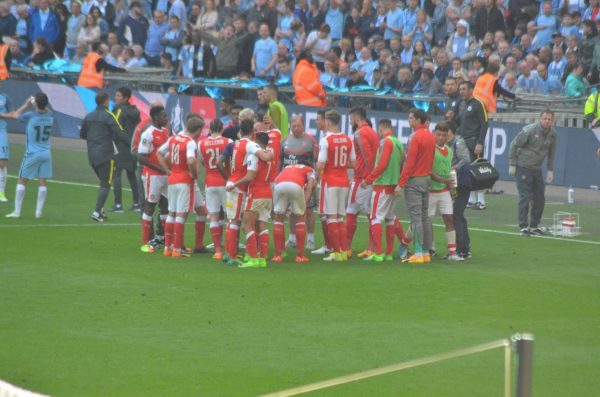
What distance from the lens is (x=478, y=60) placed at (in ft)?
84.7

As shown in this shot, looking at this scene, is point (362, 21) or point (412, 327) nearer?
point (412, 327)

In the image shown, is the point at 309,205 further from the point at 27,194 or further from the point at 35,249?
the point at 27,194

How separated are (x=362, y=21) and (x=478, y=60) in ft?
22.2

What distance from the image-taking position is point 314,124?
2698 centimetres

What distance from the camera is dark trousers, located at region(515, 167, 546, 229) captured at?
1889 centimetres

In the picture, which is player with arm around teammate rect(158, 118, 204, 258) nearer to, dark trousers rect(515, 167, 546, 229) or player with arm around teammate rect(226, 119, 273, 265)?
player with arm around teammate rect(226, 119, 273, 265)

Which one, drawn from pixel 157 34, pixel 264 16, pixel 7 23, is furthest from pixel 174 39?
pixel 7 23

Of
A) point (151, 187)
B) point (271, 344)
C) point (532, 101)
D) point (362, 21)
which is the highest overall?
point (362, 21)

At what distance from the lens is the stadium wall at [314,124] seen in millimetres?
23875

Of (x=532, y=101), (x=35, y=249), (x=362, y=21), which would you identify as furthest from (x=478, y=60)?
(x=35, y=249)

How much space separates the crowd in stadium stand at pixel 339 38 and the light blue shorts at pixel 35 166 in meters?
10.2

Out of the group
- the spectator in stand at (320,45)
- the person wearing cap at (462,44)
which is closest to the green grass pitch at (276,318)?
the person wearing cap at (462,44)

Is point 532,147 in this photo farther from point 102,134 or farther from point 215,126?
point 102,134

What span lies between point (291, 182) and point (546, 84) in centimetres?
1209
